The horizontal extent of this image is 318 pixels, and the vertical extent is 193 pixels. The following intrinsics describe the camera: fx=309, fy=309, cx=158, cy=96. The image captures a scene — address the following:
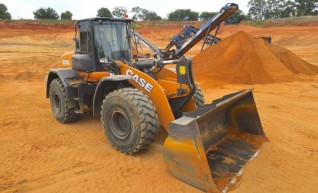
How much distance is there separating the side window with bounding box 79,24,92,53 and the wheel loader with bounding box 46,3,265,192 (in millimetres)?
18

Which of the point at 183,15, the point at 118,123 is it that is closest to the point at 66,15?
the point at 183,15

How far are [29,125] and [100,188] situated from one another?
3175mm

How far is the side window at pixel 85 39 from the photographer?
5711 millimetres

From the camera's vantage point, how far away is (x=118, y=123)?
4922 mm

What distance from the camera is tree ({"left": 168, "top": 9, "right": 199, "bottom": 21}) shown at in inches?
2189

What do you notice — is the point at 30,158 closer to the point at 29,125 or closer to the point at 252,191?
the point at 29,125

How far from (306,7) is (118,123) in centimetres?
5010

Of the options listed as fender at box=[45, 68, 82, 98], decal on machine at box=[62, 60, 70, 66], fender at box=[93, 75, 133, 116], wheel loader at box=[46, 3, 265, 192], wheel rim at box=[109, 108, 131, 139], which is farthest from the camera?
decal on machine at box=[62, 60, 70, 66]

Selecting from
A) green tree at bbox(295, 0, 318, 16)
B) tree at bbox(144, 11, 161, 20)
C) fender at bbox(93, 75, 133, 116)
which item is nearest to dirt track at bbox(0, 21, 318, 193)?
fender at bbox(93, 75, 133, 116)

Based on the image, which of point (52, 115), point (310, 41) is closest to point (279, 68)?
point (52, 115)

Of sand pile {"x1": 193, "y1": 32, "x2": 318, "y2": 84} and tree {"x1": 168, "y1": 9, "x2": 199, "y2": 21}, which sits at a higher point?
tree {"x1": 168, "y1": 9, "x2": 199, "y2": 21}

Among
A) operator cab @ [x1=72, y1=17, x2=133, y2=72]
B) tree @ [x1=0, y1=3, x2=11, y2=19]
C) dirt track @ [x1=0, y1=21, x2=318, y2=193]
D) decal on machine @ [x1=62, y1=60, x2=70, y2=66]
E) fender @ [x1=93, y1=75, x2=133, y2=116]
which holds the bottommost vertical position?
dirt track @ [x1=0, y1=21, x2=318, y2=193]

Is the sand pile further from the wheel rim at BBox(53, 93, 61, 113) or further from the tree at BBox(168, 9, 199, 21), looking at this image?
the tree at BBox(168, 9, 199, 21)

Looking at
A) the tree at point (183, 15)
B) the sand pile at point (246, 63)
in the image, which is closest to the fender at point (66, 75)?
the sand pile at point (246, 63)
